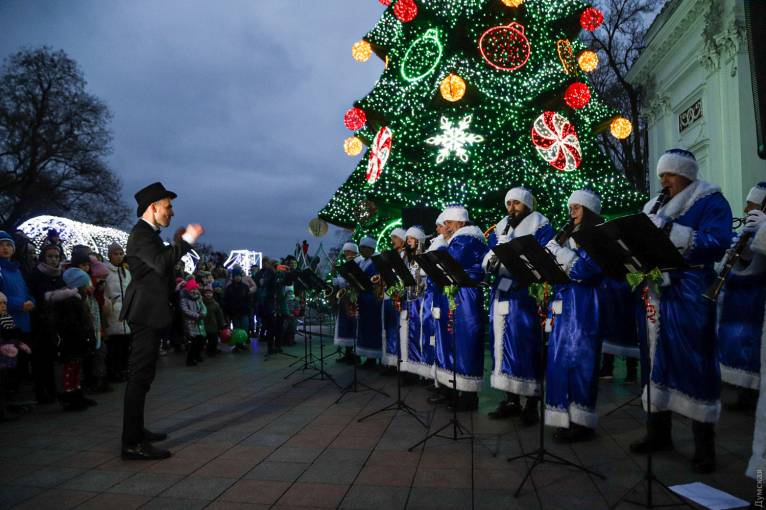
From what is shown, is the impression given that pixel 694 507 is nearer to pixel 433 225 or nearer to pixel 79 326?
pixel 79 326

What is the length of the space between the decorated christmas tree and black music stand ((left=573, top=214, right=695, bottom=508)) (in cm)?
876

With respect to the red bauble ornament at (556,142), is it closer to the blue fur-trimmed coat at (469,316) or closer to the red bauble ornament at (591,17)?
the red bauble ornament at (591,17)

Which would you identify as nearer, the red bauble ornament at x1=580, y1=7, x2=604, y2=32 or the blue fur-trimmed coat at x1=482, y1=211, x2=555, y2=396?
the blue fur-trimmed coat at x1=482, y1=211, x2=555, y2=396

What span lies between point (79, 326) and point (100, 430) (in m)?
1.75

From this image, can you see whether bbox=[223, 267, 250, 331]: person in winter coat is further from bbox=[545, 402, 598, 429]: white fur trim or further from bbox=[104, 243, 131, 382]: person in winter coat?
bbox=[545, 402, 598, 429]: white fur trim

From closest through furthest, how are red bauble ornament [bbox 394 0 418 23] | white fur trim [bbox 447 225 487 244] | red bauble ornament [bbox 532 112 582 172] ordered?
white fur trim [bbox 447 225 487 244], red bauble ornament [bbox 532 112 582 172], red bauble ornament [bbox 394 0 418 23]

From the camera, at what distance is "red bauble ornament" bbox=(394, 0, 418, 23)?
1373 cm

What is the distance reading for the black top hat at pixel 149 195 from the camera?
5.05 m

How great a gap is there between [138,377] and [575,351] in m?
4.05

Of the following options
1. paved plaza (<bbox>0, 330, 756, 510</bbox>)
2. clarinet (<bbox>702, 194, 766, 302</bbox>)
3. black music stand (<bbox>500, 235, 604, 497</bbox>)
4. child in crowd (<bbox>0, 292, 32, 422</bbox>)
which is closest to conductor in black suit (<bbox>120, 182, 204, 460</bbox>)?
paved plaza (<bbox>0, 330, 756, 510</bbox>)

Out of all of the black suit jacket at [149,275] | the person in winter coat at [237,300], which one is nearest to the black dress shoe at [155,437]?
the black suit jacket at [149,275]

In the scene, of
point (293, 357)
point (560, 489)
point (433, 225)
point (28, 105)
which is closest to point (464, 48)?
point (433, 225)

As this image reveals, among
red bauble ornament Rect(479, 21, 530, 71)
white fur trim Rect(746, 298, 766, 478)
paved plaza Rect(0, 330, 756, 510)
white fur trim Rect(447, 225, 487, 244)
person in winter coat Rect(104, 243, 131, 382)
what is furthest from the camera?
red bauble ornament Rect(479, 21, 530, 71)

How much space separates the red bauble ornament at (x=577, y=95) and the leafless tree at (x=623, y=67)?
15090mm
